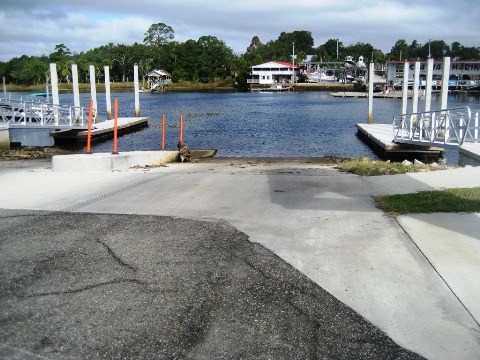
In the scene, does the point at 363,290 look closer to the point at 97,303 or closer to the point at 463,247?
the point at 463,247

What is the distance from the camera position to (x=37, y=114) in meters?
29.2

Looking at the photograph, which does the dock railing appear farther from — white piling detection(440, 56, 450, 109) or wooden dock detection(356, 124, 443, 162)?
white piling detection(440, 56, 450, 109)

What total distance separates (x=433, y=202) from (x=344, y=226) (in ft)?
7.12

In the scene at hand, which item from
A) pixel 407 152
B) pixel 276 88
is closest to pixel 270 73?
pixel 276 88

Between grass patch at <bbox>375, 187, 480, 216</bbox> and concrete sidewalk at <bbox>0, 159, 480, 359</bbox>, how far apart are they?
31cm

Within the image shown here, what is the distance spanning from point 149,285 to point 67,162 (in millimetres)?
8865

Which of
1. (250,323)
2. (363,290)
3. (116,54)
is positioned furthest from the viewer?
(116,54)

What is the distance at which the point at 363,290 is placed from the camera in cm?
518

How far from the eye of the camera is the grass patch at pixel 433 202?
8.10 metres

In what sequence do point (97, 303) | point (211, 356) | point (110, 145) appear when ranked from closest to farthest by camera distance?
point (211, 356)
point (97, 303)
point (110, 145)

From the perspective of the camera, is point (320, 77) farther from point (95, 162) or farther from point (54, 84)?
point (95, 162)

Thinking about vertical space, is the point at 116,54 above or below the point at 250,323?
above

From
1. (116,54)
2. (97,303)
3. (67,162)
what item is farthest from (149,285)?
(116,54)

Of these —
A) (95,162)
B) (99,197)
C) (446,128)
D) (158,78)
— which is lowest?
(99,197)
